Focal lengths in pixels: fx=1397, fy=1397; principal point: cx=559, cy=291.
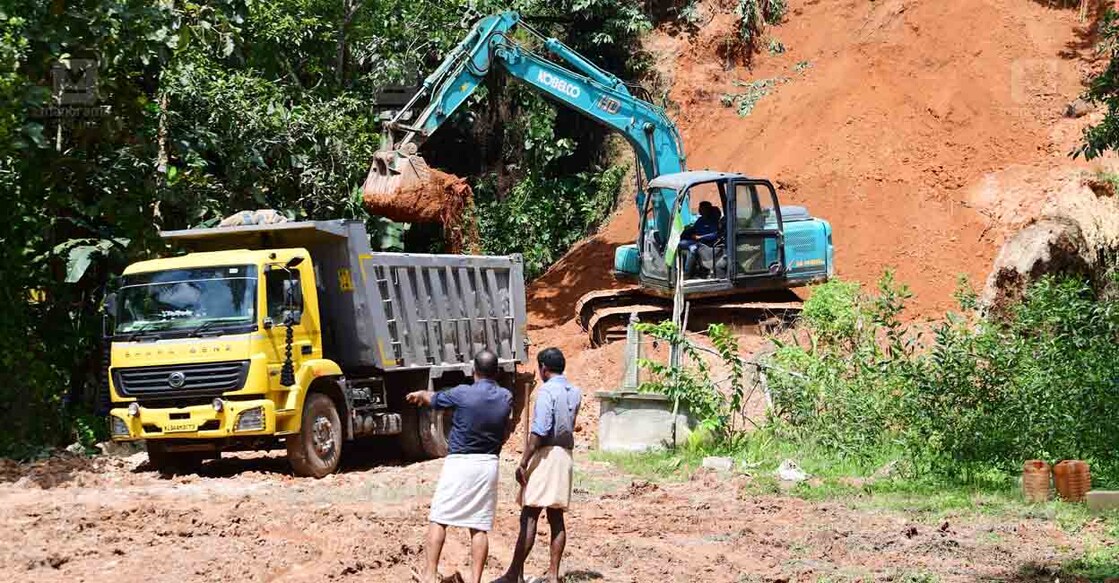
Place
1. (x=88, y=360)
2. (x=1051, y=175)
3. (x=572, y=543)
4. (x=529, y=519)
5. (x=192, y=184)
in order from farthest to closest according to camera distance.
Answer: (x=1051, y=175) → (x=192, y=184) → (x=88, y=360) → (x=572, y=543) → (x=529, y=519)

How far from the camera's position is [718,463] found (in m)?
15.8

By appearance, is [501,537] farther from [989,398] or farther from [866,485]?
[989,398]

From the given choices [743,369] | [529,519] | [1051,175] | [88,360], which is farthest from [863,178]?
[529,519]

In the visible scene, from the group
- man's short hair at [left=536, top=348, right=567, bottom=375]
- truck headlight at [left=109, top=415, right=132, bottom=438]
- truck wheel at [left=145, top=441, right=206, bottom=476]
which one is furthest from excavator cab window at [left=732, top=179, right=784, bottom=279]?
man's short hair at [left=536, top=348, right=567, bottom=375]

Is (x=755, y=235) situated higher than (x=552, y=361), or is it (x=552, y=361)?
(x=755, y=235)

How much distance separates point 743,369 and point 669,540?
19.6ft

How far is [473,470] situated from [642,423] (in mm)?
8292

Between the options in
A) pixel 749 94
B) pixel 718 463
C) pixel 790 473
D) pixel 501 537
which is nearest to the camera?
pixel 501 537

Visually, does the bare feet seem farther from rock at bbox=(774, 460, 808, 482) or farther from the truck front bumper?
the truck front bumper

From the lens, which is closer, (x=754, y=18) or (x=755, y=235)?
(x=755, y=235)

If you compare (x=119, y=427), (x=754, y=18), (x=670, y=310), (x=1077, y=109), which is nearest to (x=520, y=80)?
(x=670, y=310)

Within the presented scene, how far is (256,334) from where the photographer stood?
1542cm

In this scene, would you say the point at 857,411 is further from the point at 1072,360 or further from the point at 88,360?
the point at 88,360

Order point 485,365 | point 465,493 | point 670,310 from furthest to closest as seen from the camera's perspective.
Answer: point 670,310 → point 485,365 → point 465,493
